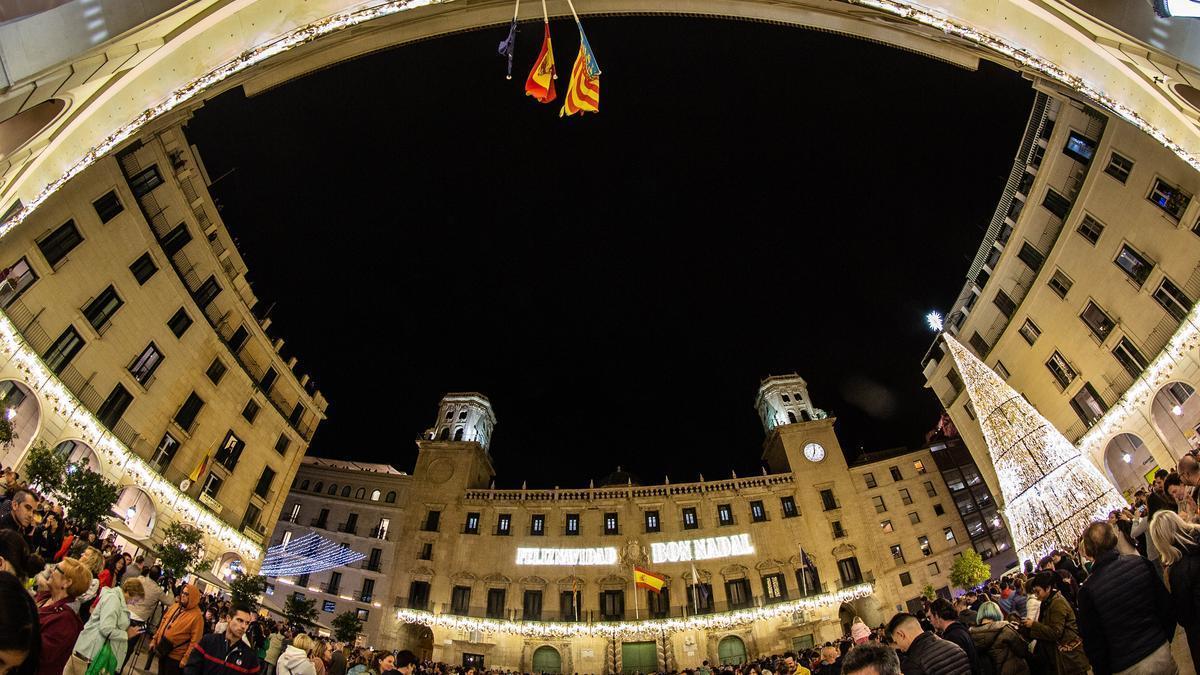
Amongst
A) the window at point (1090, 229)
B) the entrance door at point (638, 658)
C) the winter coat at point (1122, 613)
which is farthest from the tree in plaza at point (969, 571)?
the winter coat at point (1122, 613)

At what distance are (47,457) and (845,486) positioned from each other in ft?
154

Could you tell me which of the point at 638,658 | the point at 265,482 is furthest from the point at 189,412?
the point at 638,658

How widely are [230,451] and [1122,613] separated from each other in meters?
34.7

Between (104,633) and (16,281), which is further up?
(16,281)

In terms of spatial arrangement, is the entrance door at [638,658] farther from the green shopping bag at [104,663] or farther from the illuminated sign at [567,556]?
the green shopping bag at [104,663]

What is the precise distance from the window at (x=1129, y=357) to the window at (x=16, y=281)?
135ft

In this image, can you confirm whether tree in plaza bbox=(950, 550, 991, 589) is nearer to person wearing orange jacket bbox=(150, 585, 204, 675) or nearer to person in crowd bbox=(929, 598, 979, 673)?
person in crowd bbox=(929, 598, 979, 673)

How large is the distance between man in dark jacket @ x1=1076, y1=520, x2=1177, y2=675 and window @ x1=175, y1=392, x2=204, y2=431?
32.2 m

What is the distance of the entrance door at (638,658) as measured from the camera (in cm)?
3556

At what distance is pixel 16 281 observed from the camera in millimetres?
17969

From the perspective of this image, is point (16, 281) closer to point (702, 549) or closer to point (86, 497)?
point (86, 497)

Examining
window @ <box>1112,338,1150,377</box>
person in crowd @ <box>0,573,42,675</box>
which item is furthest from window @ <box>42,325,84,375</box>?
window @ <box>1112,338,1150,377</box>

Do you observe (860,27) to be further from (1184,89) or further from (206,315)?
(206,315)

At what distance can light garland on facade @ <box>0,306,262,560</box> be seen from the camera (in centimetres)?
1766
